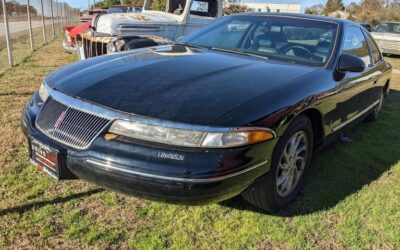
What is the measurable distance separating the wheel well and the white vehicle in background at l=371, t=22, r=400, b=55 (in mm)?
14551

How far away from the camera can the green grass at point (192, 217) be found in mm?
2822

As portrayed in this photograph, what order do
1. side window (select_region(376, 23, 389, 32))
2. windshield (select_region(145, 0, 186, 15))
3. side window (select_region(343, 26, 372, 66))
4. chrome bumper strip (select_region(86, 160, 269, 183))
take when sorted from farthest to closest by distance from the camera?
side window (select_region(376, 23, 389, 32))
windshield (select_region(145, 0, 186, 15))
side window (select_region(343, 26, 372, 66))
chrome bumper strip (select_region(86, 160, 269, 183))

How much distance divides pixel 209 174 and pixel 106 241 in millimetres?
943

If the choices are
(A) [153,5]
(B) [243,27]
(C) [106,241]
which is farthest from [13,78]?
(C) [106,241]

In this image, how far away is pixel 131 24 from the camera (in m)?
8.16

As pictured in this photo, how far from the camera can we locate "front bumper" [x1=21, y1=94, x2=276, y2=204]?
2.40 metres

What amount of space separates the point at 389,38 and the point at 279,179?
1559cm

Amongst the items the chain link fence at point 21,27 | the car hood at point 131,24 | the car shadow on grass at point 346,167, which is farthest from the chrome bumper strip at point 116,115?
the chain link fence at point 21,27

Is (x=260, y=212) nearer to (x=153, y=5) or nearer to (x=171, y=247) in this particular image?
(x=171, y=247)

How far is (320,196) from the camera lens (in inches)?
141

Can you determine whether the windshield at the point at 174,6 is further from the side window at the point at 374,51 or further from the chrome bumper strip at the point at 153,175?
the chrome bumper strip at the point at 153,175

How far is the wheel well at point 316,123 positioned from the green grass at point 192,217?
0.45 m

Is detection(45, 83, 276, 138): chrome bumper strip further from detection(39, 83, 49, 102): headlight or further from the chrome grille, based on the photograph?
detection(39, 83, 49, 102): headlight

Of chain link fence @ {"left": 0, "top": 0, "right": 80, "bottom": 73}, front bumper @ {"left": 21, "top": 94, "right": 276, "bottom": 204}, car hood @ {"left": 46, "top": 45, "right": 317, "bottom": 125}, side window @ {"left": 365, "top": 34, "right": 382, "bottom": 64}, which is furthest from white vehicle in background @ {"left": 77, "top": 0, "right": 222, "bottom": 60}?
front bumper @ {"left": 21, "top": 94, "right": 276, "bottom": 204}
